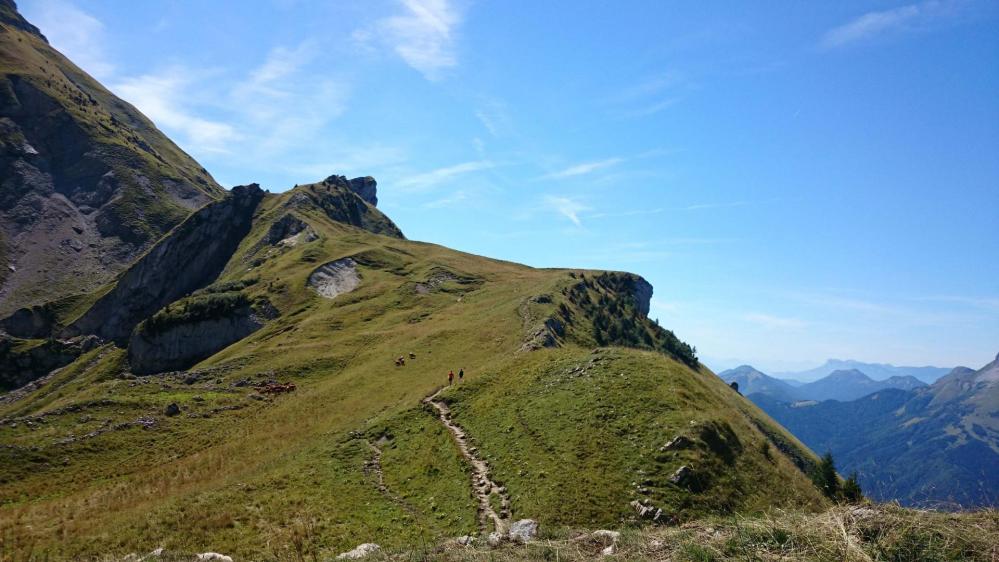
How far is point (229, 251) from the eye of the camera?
186m

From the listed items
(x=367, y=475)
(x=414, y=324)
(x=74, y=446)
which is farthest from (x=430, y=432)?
(x=414, y=324)

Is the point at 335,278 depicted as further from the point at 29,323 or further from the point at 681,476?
the point at 29,323

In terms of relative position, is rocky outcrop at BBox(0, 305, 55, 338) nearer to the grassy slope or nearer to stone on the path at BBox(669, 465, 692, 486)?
the grassy slope

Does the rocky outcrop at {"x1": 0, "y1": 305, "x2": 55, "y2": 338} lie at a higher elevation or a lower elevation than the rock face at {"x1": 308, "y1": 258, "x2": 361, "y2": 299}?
lower

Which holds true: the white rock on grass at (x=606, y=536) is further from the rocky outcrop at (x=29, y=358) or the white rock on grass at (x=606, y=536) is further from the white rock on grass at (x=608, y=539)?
the rocky outcrop at (x=29, y=358)

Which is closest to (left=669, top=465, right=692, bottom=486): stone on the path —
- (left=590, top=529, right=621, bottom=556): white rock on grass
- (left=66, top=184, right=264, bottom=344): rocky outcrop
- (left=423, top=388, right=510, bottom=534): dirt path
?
(left=423, top=388, right=510, bottom=534): dirt path

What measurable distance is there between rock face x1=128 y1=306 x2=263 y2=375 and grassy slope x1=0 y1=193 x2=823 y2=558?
110 feet

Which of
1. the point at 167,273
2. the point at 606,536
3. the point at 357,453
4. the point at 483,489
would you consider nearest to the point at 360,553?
the point at 606,536

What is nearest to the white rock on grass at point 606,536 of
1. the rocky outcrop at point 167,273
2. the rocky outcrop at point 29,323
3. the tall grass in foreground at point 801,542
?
the tall grass in foreground at point 801,542

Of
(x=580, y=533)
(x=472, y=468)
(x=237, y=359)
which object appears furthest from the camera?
(x=237, y=359)

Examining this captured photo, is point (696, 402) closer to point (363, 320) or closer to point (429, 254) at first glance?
point (363, 320)

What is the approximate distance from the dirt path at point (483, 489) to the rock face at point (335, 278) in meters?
81.7

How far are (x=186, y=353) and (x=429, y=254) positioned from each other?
66.0 meters

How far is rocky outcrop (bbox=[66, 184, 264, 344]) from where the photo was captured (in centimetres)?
16500
